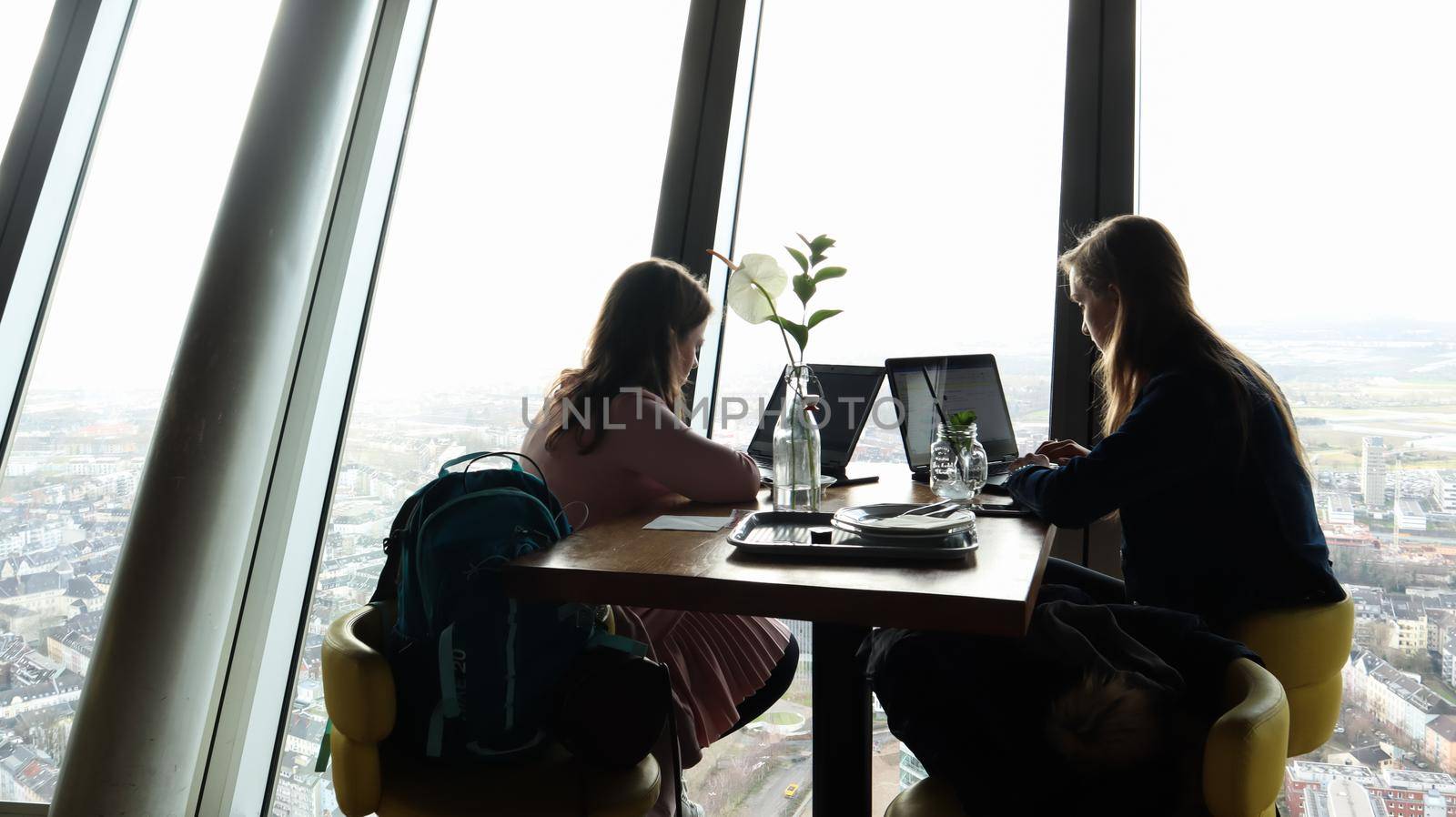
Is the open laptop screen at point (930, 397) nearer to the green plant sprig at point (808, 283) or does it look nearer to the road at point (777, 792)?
the green plant sprig at point (808, 283)

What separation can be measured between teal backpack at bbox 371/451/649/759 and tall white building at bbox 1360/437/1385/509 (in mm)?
1931

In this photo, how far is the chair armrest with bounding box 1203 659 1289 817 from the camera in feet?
2.99

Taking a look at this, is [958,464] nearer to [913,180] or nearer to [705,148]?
[913,180]

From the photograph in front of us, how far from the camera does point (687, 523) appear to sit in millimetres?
1480

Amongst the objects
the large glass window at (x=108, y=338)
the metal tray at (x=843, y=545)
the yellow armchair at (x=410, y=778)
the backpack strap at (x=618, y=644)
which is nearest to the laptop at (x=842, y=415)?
the metal tray at (x=843, y=545)

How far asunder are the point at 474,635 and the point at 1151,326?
4.29ft

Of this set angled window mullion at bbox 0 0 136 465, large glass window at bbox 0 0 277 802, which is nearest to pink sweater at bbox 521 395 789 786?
large glass window at bbox 0 0 277 802

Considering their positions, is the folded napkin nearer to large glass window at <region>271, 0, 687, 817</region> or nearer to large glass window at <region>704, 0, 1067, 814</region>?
large glass window at <region>704, 0, 1067, 814</region>

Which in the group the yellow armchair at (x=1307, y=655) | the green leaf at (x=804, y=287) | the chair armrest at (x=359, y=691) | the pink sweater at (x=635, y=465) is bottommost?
the chair armrest at (x=359, y=691)

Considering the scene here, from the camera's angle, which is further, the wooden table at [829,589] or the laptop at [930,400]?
the laptop at [930,400]

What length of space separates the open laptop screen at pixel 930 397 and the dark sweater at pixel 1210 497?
0.68 m

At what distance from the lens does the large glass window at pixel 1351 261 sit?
6.52 feet

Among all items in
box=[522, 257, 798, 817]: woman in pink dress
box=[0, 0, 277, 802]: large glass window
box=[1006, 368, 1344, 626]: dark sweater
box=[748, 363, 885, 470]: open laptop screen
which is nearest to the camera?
box=[1006, 368, 1344, 626]: dark sweater

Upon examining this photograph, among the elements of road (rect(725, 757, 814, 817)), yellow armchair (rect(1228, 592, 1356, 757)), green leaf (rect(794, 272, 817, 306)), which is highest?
green leaf (rect(794, 272, 817, 306))
